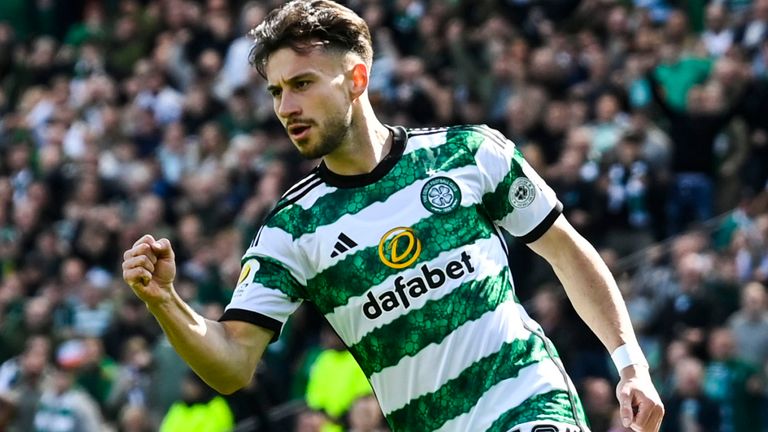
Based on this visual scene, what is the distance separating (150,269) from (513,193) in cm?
139

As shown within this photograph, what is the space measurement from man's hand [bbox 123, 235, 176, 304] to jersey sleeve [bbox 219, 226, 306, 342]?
1.33ft

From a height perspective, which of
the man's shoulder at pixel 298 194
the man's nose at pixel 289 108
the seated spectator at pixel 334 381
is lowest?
the seated spectator at pixel 334 381

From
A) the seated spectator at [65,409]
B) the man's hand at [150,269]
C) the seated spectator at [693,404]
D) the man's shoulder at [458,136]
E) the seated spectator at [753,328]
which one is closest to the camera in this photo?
the man's hand at [150,269]

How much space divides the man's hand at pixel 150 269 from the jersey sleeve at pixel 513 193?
121 cm

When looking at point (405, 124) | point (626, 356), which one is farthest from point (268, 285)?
point (405, 124)

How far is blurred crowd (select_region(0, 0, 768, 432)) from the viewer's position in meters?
12.7

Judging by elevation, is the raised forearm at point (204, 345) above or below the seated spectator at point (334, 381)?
above

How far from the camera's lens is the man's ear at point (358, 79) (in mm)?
5527

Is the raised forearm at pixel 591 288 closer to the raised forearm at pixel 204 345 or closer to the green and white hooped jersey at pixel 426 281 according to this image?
the green and white hooped jersey at pixel 426 281

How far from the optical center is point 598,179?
44.9ft

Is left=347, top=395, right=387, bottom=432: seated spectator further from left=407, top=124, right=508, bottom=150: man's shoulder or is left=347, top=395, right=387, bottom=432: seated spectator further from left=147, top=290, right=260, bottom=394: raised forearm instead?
left=147, top=290, right=260, bottom=394: raised forearm

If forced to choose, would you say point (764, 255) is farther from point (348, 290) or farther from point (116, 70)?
point (116, 70)

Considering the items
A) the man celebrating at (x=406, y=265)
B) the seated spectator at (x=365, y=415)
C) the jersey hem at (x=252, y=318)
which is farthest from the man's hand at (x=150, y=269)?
the seated spectator at (x=365, y=415)

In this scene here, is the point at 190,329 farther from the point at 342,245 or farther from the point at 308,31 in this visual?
the point at 308,31
